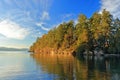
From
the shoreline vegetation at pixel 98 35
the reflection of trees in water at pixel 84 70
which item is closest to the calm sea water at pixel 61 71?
the reflection of trees in water at pixel 84 70

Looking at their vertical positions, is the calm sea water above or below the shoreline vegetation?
below

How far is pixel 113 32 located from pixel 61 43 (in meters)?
40.6

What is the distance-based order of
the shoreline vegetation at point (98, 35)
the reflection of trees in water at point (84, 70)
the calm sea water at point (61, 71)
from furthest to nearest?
the shoreline vegetation at point (98, 35) < the calm sea water at point (61, 71) < the reflection of trees in water at point (84, 70)

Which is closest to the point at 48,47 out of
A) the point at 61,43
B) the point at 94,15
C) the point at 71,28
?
the point at 61,43

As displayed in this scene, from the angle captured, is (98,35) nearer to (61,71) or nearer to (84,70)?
(84,70)

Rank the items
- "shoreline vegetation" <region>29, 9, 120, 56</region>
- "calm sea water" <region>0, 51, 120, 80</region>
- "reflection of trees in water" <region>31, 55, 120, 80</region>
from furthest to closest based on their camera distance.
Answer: "shoreline vegetation" <region>29, 9, 120, 56</region> → "calm sea water" <region>0, 51, 120, 80</region> → "reflection of trees in water" <region>31, 55, 120, 80</region>

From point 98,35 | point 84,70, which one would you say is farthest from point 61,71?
point 98,35

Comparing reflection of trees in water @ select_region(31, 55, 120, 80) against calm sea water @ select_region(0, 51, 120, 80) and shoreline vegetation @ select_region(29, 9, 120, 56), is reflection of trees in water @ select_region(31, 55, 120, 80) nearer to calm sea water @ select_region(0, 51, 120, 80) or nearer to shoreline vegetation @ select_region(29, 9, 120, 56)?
calm sea water @ select_region(0, 51, 120, 80)

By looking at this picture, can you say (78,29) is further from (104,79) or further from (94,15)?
(104,79)

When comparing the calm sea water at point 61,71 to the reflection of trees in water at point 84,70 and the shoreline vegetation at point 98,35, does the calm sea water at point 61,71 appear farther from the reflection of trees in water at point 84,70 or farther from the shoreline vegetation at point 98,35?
the shoreline vegetation at point 98,35

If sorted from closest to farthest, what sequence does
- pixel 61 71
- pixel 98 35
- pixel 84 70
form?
pixel 61 71 < pixel 84 70 < pixel 98 35

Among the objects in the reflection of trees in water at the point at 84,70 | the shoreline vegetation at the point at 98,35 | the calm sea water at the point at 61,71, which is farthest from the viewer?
the shoreline vegetation at the point at 98,35

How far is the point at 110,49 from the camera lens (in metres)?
109

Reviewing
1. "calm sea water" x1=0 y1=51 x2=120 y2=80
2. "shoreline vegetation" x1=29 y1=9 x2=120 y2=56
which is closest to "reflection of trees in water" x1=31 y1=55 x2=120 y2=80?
"calm sea water" x1=0 y1=51 x2=120 y2=80
